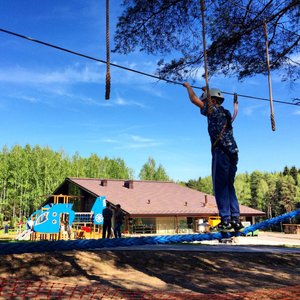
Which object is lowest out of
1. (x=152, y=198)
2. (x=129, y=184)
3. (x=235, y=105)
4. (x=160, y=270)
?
(x=160, y=270)

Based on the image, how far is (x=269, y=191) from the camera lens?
68.1 metres

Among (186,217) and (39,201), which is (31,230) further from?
(39,201)

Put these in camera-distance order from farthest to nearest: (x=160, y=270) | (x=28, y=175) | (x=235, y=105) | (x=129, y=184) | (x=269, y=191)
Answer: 1. (x=269, y=191)
2. (x=28, y=175)
3. (x=129, y=184)
4. (x=160, y=270)
5. (x=235, y=105)

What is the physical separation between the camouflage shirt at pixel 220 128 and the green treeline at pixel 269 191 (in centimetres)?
5893

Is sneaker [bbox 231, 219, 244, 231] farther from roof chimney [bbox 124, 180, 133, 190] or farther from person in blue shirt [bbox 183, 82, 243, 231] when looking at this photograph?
roof chimney [bbox 124, 180, 133, 190]

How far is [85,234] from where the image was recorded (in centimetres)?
2358


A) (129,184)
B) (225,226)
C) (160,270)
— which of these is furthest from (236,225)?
(129,184)

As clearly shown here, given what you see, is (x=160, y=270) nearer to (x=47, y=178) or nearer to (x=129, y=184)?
(x=129, y=184)

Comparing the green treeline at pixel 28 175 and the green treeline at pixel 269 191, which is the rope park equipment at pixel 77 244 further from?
the green treeline at pixel 269 191

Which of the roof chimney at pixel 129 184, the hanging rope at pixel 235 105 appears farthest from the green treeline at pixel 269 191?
the hanging rope at pixel 235 105

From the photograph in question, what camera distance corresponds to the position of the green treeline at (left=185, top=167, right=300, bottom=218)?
6078 centimetres

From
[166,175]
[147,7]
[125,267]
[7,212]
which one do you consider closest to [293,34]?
[147,7]

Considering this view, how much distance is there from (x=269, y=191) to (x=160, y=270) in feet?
207

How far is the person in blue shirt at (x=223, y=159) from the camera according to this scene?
4.32m
